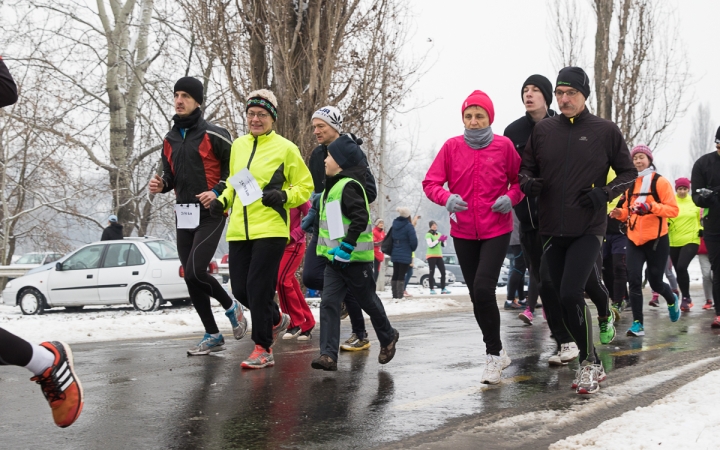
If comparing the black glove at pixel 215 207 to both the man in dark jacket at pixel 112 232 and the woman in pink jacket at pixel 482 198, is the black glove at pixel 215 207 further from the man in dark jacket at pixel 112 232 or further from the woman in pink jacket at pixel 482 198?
the man in dark jacket at pixel 112 232

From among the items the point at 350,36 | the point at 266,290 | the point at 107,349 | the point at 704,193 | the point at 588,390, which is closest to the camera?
the point at 588,390

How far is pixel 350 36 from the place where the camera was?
52.3 ft

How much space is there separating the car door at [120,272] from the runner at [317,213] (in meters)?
9.51

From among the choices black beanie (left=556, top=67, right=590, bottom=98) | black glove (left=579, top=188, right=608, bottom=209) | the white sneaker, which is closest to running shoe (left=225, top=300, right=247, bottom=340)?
the white sneaker

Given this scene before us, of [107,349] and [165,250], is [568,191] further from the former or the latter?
[165,250]

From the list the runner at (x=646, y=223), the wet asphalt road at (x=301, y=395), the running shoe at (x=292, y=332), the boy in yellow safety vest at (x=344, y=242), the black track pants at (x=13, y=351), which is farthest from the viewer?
the runner at (x=646, y=223)

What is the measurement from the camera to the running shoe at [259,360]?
22.1 ft

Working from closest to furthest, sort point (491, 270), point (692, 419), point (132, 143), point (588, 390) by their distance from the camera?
point (692, 419) → point (588, 390) → point (491, 270) → point (132, 143)

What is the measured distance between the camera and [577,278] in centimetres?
580

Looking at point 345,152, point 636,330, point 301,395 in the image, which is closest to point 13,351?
point 301,395

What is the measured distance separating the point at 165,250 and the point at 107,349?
8939mm

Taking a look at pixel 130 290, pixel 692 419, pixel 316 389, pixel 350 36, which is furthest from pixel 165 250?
pixel 692 419

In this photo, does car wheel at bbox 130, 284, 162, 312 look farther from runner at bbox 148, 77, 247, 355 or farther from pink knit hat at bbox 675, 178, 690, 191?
pink knit hat at bbox 675, 178, 690, 191

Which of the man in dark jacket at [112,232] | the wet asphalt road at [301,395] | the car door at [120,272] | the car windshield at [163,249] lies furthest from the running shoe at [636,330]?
the man in dark jacket at [112,232]
